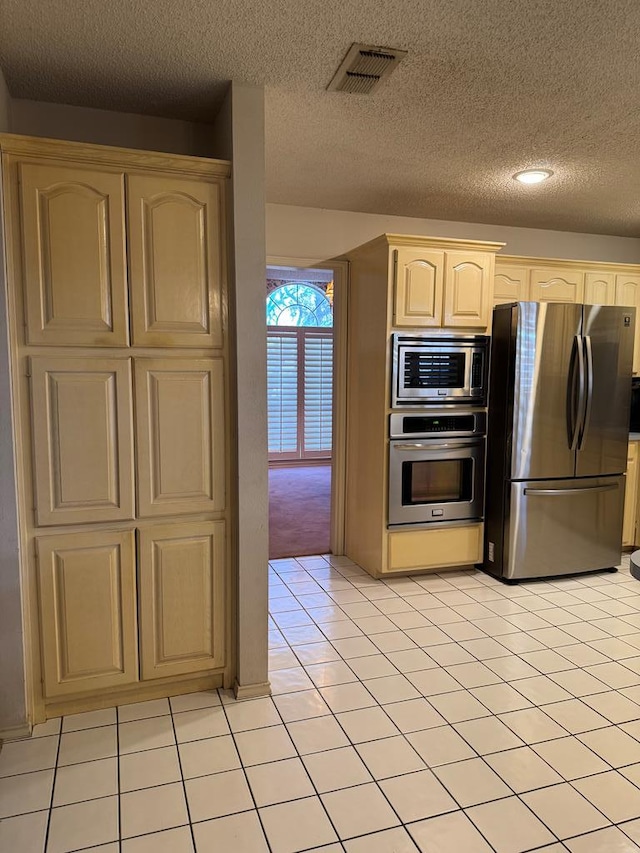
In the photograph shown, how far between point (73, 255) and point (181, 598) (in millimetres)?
1452

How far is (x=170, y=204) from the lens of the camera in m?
2.37

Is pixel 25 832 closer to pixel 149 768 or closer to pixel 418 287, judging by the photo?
pixel 149 768

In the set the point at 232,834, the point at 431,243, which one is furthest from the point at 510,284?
the point at 232,834

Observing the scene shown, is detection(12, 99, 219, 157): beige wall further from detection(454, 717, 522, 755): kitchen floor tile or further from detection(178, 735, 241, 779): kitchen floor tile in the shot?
detection(454, 717, 522, 755): kitchen floor tile

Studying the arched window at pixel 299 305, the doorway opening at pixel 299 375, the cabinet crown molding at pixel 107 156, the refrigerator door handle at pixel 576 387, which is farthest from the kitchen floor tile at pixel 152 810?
the arched window at pixel 299 305

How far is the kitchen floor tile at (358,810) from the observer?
180 cm

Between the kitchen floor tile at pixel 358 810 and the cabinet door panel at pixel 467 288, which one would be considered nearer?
the kitchen floor tile at pixel 358 810

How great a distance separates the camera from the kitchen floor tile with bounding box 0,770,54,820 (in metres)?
1.87

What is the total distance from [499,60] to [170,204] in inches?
52.9

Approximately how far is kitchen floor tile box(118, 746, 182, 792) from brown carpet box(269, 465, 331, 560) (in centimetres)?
228

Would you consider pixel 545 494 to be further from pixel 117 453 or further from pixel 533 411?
pixel 117 453

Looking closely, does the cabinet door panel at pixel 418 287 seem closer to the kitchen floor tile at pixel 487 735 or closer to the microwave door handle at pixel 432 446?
the microwave door handle at pixel 432 446

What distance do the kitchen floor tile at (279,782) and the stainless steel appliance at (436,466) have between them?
192 cm

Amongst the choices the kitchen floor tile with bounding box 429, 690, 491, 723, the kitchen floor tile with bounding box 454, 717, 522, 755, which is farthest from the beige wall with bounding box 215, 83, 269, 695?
the kitchen floor tile with bounding box 454, 717, 522, 755
